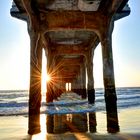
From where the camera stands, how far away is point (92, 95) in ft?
59.2

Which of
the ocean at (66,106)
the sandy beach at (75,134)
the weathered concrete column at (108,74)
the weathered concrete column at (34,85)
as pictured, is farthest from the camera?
the ocean at (66,106)

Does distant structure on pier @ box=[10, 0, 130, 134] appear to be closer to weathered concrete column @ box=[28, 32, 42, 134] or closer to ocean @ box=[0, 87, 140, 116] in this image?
weathered concrete column @ box=[28, 32, 42, 134]

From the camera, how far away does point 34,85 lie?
790 cm

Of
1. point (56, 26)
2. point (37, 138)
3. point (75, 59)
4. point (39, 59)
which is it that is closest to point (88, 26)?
point (56, 26)

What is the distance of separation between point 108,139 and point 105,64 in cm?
350

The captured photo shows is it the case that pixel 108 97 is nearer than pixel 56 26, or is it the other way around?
pixel 108 97

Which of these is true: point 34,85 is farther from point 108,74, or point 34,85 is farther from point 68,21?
point 68,21

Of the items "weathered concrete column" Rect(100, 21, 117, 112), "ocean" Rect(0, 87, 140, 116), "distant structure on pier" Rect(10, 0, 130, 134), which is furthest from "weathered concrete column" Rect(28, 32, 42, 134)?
"ocean" Rect(0, 87, 140, 116)

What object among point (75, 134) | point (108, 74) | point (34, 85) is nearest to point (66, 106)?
point (108, 74)

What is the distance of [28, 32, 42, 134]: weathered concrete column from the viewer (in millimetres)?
7605

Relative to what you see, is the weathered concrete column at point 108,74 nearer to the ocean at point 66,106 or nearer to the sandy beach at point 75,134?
the sandy beach at point 75,134

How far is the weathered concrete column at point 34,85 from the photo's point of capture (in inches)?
299

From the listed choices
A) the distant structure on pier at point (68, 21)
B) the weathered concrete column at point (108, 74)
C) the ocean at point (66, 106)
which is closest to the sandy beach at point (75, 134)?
the distant structure on pier at point (68, 21)

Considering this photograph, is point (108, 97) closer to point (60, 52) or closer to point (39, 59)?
point (39, 59)
